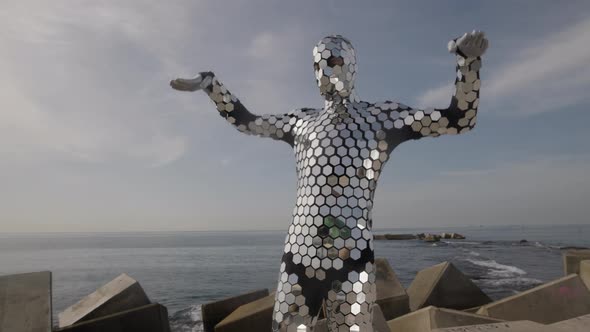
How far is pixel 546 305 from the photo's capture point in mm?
4719

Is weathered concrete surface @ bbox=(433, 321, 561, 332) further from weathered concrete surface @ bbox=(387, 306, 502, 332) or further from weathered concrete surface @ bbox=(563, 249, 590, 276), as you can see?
weathered concrete surface @ bbox=(563, 249, 590, 276)

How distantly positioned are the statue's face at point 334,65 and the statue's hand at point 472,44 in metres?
0.74

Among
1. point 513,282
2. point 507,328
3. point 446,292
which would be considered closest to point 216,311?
point 446,292

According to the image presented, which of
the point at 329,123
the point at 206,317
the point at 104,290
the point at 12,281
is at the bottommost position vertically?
the point at 206,317

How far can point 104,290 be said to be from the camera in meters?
5.91

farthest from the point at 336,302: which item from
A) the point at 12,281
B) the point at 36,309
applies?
the point at 12,281

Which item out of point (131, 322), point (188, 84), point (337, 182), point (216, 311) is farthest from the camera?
point (216, 311)

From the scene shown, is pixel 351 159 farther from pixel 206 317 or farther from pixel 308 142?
pixel 206 317

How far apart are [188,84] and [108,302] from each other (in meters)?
3.92

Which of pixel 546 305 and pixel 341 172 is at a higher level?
pixel 341 172

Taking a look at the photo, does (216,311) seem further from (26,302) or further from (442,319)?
(442,319)

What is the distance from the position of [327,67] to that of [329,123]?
0.41m

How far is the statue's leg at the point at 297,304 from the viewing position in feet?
7.84

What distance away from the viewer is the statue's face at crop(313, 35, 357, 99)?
278 cm
